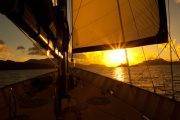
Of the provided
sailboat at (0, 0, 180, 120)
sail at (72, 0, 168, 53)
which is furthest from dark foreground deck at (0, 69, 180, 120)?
sail at (72, 0, 168, 53)

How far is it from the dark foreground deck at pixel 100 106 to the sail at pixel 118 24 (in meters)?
2.20

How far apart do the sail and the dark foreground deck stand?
220 cm

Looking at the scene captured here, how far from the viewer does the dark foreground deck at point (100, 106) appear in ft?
25.5

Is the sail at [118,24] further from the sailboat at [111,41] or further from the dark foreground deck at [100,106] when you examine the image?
the dark foreground deck at [100,106]

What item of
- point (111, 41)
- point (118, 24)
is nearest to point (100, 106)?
point (111, 41)

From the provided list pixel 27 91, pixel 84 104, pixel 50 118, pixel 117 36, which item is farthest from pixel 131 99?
pixel 27 91

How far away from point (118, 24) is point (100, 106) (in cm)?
309

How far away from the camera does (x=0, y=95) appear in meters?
11.1

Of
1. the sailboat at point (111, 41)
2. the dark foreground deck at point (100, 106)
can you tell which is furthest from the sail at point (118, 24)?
the dark foreground deck at point (100, 106)

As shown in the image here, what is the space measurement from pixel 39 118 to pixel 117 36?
3823mm

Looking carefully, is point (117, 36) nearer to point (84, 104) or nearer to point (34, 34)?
point (84, 104)

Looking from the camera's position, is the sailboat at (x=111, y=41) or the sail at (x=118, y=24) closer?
the sailboat at (x=111, y=41)

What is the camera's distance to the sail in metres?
7.66

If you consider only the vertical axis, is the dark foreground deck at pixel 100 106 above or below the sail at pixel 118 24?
below
